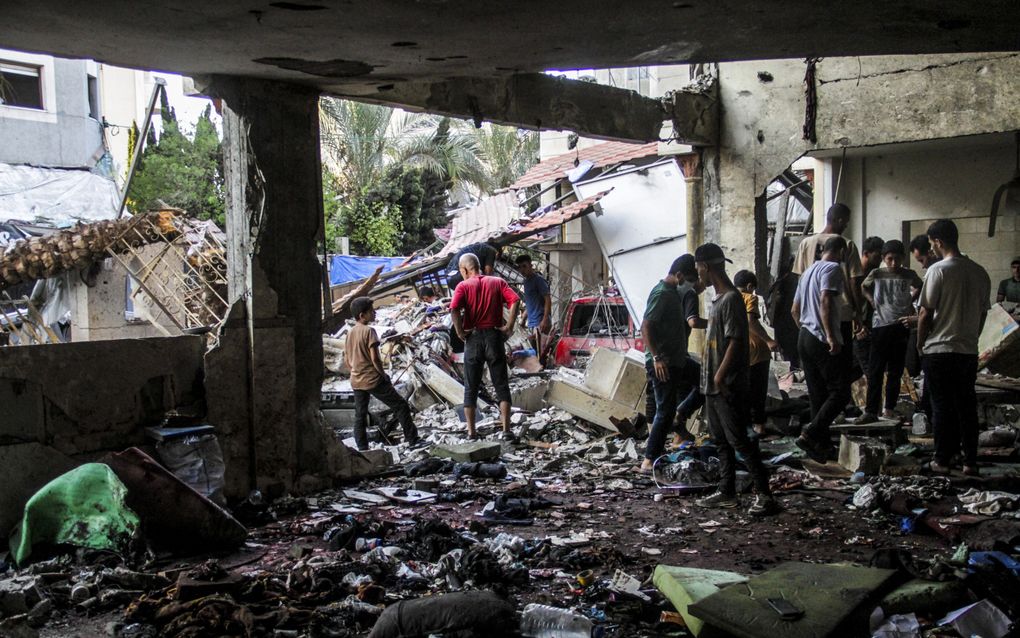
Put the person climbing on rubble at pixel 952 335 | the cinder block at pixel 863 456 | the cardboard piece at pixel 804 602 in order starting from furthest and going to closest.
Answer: the cinder block at pixel 863 456 < the person climbing on rubble at pixel 952 335 < the cardboard piece at pixel 804 602

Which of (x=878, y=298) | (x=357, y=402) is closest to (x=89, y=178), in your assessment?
(x=357, y=402)

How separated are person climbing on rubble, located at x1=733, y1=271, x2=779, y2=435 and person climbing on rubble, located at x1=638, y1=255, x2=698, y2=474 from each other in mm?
847

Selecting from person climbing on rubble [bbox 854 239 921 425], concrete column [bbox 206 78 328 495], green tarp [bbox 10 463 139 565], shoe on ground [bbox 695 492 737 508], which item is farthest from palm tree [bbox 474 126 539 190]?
green tarp [bbox 10 463 139 565]

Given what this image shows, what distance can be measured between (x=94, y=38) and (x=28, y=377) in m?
2.12

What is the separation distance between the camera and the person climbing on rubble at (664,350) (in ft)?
22.2

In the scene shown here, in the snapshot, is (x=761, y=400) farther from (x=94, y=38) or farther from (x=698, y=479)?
(x=94, y=38)

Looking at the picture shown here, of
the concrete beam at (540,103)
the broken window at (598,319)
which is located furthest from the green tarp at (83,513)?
the broken window at (598,319)

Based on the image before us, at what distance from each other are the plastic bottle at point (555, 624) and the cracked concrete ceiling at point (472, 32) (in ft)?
9.04

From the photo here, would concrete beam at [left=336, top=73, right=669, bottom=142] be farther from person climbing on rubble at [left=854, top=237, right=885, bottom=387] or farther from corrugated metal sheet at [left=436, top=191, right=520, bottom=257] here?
corrugated metal sheet at [left=436, top=191, right=520, bottom=257]

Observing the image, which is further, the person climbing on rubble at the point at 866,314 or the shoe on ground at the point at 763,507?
the person climbing on rubble at the point at 866,314

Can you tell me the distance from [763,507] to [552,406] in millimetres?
4318

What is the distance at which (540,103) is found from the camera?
27.5ft

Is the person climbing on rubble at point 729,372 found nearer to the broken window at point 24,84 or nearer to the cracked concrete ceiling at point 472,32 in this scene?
the cracked concrete ceiling at point 472,32

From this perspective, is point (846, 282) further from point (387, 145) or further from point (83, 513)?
point (387, 145)
